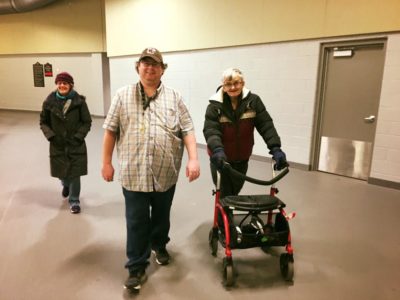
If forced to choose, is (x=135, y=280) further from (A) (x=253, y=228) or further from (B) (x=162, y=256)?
(A) (x=253, y=228)

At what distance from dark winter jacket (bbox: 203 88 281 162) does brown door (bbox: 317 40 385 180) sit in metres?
2.51

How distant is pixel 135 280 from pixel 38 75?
422 inches

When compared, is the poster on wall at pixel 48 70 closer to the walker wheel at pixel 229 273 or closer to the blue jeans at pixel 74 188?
the blue jeans at pixel 74 188

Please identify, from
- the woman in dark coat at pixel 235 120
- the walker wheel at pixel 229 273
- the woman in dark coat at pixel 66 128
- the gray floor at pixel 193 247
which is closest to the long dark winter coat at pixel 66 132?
the woman in dark coat at pixel 66 128

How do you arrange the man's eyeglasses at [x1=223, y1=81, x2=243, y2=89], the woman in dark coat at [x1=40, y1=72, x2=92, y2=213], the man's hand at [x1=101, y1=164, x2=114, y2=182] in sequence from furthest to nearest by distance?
the woman in dark coat at [x1=40, y1=72, x2=92, y2=213]
the man's eyeglasses at [x1=223, y1=81, x2=243, y2=89]
the man's hand at [x1=101, y1=164, x2=114, y2=182]

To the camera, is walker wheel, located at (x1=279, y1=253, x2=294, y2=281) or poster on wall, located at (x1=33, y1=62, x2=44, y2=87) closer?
walker wheel, located at (x1=279, y1=253, x2=294, y2=281)

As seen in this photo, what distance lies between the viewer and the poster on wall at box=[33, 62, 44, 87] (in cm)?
1081

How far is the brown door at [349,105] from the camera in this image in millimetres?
4094

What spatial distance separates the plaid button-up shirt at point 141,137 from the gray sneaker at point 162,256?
0.58 m

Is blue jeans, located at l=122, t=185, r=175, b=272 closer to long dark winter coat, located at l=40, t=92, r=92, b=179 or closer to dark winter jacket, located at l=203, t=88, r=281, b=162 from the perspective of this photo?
dark winter jacket, located at l=203, t=88, r=281, b=162

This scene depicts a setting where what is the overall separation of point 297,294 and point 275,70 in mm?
3661

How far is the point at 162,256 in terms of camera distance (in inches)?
90.0

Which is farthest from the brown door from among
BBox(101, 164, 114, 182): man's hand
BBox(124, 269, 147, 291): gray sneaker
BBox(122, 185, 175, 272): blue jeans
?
BBox(101, 164, 114, 182): man's hand

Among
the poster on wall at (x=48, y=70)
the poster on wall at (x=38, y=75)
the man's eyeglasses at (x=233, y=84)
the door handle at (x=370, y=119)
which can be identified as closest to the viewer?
the man's eyeglasses at (x=233, y=84)
